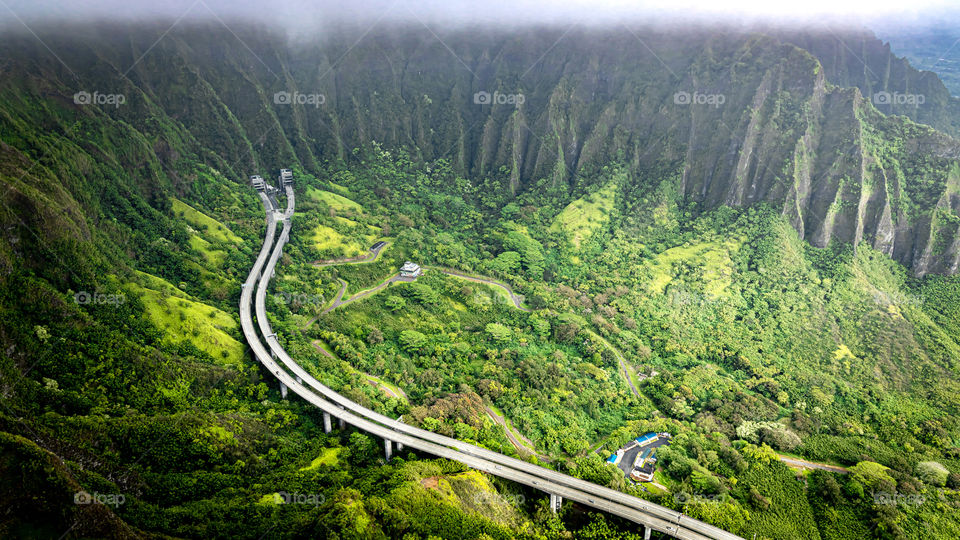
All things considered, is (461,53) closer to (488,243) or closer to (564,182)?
(564,182)

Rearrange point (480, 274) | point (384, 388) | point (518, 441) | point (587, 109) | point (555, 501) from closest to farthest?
point (555, 501) → point (518, 441) → point (384, 388) → point (480, 274) → point (587, 109)

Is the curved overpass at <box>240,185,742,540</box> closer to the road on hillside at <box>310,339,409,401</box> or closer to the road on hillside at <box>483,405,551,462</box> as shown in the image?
the road on hillside at <box>483,405,551,462</box>

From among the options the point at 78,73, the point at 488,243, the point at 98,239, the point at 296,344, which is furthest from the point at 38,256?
the point at 488,243

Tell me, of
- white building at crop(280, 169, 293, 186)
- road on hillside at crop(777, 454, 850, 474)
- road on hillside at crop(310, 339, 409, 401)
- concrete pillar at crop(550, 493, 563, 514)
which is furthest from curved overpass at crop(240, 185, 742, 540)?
white building at crop(280, 169, 293, 186)

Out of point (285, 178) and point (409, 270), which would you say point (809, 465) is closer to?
point (409, 270)

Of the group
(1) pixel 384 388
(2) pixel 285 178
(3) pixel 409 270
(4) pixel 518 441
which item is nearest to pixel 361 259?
(3) pixel 409 270

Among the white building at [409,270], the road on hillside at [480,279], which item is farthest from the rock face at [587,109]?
the white building at [409,270]
